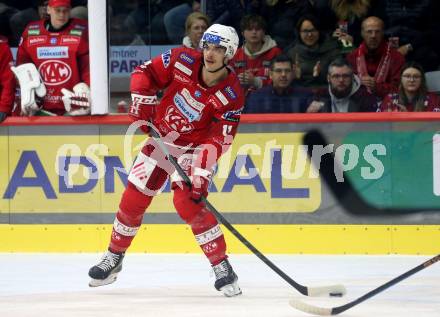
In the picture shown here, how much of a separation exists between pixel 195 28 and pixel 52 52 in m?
1.03

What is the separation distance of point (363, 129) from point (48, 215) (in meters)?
2.13

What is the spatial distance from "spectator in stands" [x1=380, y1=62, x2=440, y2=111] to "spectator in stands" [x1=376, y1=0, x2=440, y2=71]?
0.06 m

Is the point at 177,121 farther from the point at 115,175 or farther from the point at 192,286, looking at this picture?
A: the point at 115,175

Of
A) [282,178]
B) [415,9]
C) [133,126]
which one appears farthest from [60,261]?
[415,9]

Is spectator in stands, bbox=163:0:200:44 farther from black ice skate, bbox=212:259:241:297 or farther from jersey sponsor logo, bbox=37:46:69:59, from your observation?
black ice skate, bbox=212:259:241:297

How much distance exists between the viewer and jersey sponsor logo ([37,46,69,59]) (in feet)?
26.2

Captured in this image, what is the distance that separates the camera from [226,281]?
612 cm

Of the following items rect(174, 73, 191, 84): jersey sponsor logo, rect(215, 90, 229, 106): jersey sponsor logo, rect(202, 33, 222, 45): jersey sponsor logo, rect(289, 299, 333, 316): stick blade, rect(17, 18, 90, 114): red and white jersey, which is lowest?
rect(289, 299, 333, 316): stick blade

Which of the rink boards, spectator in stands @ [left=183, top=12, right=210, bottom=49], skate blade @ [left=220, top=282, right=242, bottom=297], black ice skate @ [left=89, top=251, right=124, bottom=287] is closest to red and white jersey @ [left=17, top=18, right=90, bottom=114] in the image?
the rink boards

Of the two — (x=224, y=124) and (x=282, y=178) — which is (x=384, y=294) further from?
(x=282, y=178)

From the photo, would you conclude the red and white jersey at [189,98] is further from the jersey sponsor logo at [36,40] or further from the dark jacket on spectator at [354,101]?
the jersey sponsor logo at [36,40]

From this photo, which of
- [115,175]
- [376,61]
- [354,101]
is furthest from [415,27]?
[115,175]

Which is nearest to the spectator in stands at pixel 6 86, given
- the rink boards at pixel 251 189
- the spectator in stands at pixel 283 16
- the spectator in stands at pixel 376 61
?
the rink boards at pixel 251 189

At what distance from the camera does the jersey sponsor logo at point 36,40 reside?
798 centimetres
